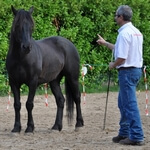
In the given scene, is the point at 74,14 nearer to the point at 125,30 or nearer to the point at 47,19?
the point at 47,19

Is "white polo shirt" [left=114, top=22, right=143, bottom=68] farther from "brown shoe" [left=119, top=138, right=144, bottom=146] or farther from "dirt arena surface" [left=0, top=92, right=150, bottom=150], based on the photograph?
"dirt arena surface" [left=0, top=92, right=150, bottom=150]

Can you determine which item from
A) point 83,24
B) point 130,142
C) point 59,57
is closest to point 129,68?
point 130,142

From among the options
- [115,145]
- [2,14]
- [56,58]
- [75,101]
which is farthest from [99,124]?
[2,14]

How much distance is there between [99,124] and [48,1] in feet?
22.1

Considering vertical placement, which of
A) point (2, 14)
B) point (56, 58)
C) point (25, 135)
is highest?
point (2, 14)

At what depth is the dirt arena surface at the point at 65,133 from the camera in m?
8.98

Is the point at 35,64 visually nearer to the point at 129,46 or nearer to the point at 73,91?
the point at 73,91

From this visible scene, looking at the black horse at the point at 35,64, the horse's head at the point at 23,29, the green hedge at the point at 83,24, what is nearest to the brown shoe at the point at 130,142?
the black horse at the point at 35,64

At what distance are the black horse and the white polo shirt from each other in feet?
6.55

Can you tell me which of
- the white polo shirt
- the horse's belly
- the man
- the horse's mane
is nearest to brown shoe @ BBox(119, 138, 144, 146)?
the man

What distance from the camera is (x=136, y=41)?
347 inches

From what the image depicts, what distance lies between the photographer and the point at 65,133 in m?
10.8

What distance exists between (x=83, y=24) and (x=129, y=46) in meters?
10.1

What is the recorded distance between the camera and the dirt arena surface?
898 centimetres
